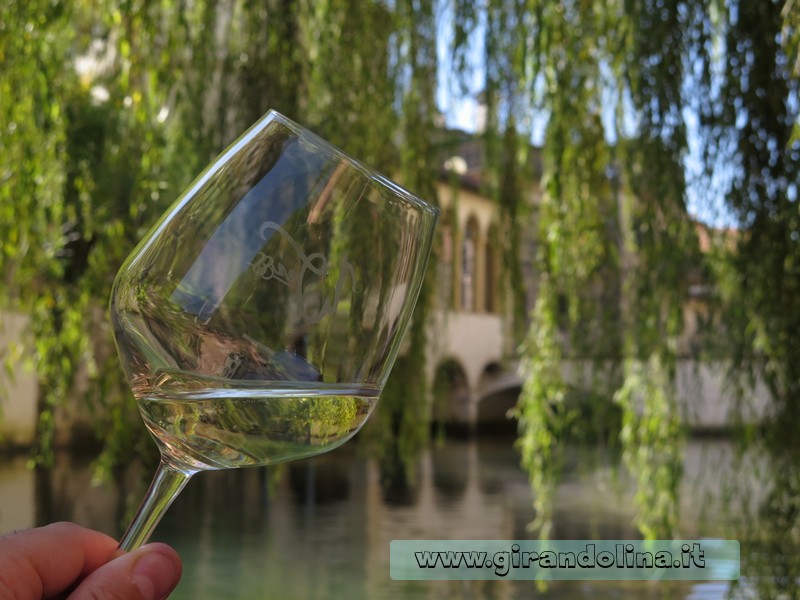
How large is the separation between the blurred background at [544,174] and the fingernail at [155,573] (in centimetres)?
150

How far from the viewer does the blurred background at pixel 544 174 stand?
2.05 meters

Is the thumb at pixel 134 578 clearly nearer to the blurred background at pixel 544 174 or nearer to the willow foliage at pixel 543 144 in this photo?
the blurred background at pixel 544 174

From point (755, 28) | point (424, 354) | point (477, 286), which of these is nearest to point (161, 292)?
point (755, 28)

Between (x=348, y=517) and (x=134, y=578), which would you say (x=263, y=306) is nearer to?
(x=134, y=578)

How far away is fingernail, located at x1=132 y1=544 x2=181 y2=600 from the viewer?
360 mm

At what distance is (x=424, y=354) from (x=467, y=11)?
976 mm

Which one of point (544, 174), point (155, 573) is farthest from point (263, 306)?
point (544, 174)

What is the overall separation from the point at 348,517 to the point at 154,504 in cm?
570

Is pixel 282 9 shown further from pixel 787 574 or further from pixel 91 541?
pixel 91 541

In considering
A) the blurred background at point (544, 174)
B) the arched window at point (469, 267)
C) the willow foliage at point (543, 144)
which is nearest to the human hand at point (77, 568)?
the blurred background at point (544, 174)

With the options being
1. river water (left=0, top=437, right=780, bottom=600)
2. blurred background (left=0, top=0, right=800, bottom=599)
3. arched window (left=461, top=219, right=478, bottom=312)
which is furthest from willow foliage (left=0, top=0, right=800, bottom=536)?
arched window (left=461, top=219, right=478, bottom=312)

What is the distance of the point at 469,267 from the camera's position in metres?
15.4

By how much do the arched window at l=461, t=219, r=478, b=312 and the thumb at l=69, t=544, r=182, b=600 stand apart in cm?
1310

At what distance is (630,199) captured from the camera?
2.30 meters
